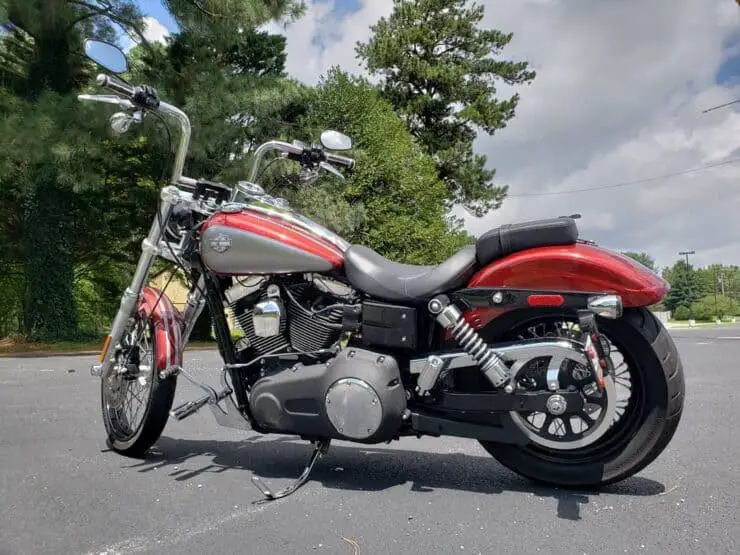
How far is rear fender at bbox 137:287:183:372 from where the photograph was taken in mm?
3520

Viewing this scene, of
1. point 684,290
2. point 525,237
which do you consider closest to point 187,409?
point 525,237

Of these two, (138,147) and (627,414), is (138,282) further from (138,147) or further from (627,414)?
(138,147)

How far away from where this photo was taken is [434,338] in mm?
3043

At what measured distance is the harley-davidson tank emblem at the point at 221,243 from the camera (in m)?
3.15

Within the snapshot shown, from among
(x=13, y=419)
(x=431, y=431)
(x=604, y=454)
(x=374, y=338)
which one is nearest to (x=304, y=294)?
(x=374, y=338)

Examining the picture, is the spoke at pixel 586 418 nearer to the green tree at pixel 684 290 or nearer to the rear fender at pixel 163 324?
the rear fender at pixel 163 324

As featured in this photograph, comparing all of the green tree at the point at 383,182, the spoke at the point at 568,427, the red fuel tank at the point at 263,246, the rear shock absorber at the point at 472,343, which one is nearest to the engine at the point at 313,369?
the red fuel tank at the point at 263,246

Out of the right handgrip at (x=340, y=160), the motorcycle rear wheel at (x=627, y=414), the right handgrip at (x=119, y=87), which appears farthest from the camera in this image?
the right handgrip at (x=340, y=160)

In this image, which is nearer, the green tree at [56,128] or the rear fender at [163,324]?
the rear fender at [163,324]

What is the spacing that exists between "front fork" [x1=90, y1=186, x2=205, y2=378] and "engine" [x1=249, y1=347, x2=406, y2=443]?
726mm

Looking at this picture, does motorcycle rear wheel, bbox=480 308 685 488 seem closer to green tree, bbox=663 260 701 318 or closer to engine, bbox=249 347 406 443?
engine, bbox=249 347 406 443

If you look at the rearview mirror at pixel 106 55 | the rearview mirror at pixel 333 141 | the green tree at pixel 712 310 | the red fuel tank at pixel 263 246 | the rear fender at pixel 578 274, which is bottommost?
the rear fender at pixel 578 274

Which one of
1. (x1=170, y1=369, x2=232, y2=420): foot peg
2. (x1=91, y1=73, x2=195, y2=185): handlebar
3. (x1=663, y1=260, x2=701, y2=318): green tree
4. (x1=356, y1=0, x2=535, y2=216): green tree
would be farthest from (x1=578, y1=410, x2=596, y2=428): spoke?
(x1=663, y1=260, x2=701, y2=318): green tree

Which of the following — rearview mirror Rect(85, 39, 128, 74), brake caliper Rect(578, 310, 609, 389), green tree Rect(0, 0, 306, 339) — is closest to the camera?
brake caliper Rect(578, 310, 609, 389)
